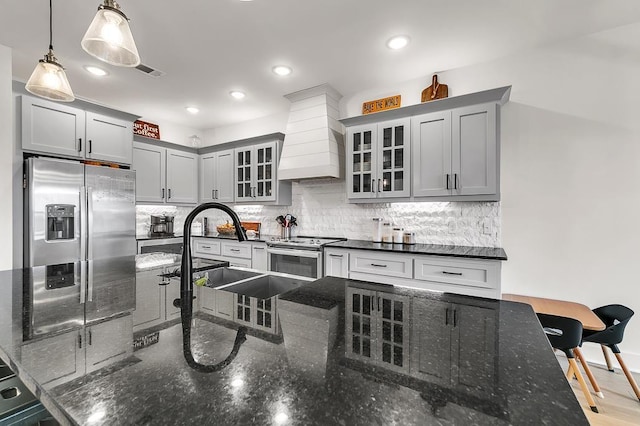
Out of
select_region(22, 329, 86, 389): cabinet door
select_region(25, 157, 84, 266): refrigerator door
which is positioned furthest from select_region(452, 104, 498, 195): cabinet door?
select_region(25, 157, 84, 266): refrigerator door

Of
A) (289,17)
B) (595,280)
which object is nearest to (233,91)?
(289,17)

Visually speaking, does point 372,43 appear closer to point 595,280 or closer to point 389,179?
point 389,179

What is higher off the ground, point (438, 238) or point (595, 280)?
point (438, 238)

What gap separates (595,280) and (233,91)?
4241mm

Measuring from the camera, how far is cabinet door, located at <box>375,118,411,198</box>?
295cm

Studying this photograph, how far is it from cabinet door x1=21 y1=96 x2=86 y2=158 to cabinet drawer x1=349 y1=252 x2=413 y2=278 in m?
3.33

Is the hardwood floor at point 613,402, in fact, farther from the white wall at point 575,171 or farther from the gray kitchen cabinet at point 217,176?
the gray kitchen cabinet at point 217,176

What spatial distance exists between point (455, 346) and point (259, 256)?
3254 millimetres

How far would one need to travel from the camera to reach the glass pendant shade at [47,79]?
59.3 inches

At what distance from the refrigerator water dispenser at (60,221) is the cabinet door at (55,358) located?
2876mm

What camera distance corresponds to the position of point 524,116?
270 cm

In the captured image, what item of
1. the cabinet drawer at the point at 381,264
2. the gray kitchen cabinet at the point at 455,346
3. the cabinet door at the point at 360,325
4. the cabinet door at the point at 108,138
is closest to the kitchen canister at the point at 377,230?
the cabinet drawer at the point at 381,264

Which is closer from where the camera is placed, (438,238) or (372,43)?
(372,43)

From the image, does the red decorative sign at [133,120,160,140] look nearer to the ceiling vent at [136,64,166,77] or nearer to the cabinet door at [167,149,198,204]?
the cabinet door at [167,149,198,204]
